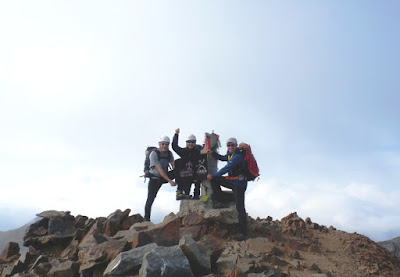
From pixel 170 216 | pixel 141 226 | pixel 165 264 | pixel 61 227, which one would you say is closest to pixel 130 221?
pixel 170 216

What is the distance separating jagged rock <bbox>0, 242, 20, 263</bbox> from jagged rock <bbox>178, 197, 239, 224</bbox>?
26.0ft

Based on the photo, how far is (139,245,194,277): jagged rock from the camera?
7496mm

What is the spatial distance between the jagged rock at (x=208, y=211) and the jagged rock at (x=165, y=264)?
4.83 metres

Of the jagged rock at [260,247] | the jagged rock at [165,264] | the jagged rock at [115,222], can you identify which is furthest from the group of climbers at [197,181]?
the jagged rock at [165,264]

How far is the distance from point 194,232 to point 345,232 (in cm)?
1016

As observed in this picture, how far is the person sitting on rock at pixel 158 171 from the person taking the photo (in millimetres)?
13344

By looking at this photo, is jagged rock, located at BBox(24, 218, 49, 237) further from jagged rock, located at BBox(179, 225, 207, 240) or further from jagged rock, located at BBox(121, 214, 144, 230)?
jagged rock, located at BBox(179, 225, 207, 240)

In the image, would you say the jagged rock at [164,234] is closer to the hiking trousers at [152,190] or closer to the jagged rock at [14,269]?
the hiking trousers at [152,190]

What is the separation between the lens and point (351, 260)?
43.9 feet

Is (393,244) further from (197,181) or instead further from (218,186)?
(197,181)

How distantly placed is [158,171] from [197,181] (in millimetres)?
1797

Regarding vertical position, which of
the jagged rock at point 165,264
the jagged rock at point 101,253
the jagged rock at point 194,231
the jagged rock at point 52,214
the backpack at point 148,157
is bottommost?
the jagged rock at point 165,264

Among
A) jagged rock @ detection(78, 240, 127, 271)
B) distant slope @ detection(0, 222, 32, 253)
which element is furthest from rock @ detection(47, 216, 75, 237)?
distant slope @ detection(0, 222, 32, 253)

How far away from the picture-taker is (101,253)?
9281mm
